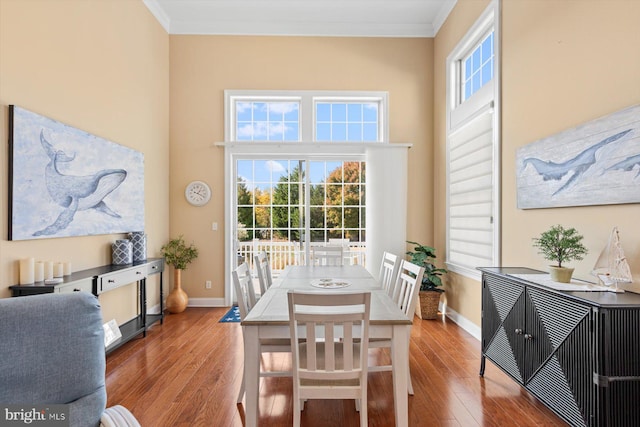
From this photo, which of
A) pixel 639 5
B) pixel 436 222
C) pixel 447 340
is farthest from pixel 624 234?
pixel 436 222

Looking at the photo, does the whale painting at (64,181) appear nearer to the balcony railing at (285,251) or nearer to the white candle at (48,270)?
the white candle at (48,270)

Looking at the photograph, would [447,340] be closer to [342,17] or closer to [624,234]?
[624,234]

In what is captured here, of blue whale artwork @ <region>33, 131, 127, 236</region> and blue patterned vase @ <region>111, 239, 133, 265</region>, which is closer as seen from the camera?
blue whale artwork @ <region>33, 131, 127, 236</region>

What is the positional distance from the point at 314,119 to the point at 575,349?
4.21m

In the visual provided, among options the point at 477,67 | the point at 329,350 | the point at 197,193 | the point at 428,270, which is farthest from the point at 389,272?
the point at 197,193

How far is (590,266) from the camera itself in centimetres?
233

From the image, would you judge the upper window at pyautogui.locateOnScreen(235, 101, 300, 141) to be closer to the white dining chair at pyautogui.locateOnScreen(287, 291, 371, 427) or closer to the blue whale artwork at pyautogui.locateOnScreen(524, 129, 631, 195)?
the blue whale artwork at pyautogui.locateOnScreen(524, 129, 631, 195)

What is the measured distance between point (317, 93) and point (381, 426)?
13.9 feet

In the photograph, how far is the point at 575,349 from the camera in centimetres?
187

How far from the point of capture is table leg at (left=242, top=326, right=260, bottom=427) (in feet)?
6.58

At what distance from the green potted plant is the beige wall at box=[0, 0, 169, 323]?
0.16 meters

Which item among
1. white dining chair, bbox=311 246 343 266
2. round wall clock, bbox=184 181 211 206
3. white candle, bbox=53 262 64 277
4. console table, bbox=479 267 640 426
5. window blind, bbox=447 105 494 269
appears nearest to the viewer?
console table, bbox=479 267 640 426

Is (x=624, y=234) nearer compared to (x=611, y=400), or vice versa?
(x=611, y=400)

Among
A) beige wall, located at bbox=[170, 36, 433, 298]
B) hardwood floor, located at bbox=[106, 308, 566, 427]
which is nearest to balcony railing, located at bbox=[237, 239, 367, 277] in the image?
beige wall, located at bbox=[170, 36, 433, 298]
